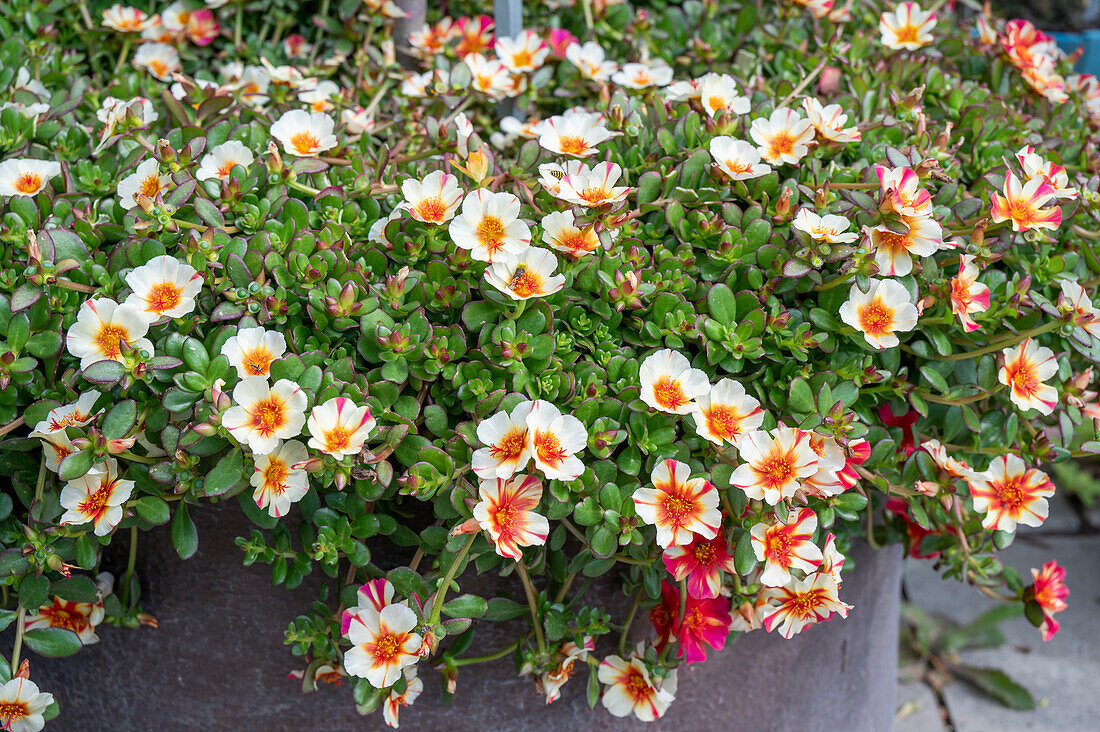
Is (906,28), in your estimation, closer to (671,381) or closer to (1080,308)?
(1080,308)

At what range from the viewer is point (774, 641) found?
44.8 inches

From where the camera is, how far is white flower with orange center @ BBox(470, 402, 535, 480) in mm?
839

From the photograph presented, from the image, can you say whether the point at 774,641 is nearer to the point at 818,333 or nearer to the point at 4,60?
the point at 818,333

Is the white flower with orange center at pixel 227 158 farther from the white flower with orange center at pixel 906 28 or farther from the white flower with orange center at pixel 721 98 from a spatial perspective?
the white flower with orange center at pixel 906 28

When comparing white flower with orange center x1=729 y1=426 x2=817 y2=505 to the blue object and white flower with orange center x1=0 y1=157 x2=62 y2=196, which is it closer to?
white flower with orange center x1=0 y1=157 x2=62 y2=196

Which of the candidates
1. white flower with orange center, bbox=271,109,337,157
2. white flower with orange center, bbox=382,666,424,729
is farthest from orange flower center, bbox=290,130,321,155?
white flower with orange center, bbox=382,666,424,729

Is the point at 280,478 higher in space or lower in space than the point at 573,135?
lower

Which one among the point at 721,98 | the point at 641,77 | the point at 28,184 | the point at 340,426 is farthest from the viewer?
the point at 641,77

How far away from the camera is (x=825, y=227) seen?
0.97m

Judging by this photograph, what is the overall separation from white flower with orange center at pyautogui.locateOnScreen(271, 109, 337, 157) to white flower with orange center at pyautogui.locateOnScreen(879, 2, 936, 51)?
0.85m

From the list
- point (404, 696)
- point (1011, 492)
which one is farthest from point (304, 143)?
point (1011, 492)

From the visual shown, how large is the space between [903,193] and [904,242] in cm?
5

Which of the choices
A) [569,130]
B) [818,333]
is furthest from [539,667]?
[569,130]

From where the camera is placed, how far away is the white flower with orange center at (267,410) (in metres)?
0.81
